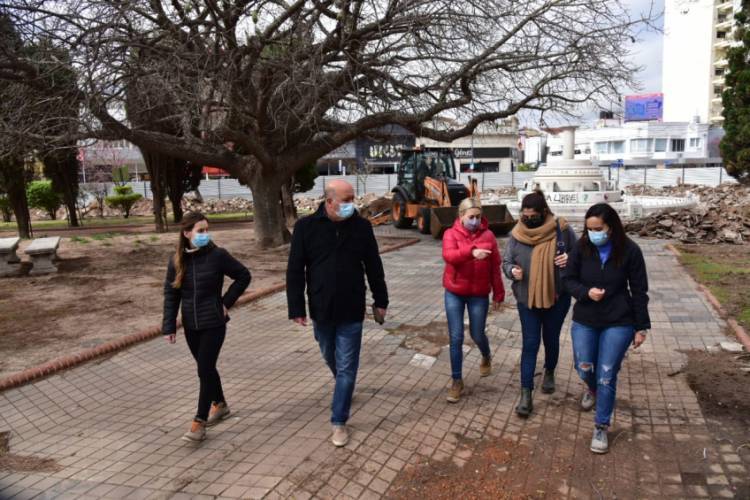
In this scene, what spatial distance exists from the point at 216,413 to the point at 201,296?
1010 mm

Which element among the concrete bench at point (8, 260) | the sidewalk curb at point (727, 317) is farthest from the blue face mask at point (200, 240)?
the concrete bench at point (8, 260)

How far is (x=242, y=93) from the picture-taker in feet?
43.5

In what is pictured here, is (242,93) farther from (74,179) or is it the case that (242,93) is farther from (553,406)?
(74,179)

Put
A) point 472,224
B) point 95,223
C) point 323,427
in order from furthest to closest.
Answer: point 95,223, point 472,224, point 323,427

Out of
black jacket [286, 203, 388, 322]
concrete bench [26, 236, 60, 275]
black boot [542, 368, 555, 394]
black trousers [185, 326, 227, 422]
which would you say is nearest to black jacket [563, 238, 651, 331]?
black boot [542, 368, 555, 394]

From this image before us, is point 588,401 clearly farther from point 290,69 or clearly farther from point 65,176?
point 65,176

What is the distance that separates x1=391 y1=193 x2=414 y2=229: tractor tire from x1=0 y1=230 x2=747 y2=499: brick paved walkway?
45.8 ft

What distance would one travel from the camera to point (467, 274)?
4.85m

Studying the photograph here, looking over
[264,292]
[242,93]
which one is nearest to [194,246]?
[264,292]

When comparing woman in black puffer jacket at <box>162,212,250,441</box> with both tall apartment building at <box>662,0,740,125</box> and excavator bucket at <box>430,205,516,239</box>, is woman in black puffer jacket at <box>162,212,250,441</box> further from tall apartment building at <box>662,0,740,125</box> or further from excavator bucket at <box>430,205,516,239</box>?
tall apartment building at <box>662,0,740,125</box>

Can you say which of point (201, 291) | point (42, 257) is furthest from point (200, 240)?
point (42, 257)

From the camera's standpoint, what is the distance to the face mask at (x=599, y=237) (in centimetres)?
395

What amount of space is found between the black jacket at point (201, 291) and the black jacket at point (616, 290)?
245 cm

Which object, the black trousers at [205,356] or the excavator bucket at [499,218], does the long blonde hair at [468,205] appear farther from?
the excavator bucket at [499,218]
